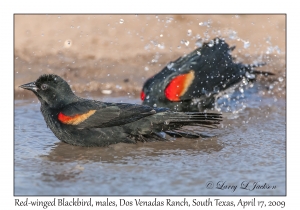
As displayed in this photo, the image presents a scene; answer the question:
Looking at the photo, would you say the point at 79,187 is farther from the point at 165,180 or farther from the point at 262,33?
the point at 262,33

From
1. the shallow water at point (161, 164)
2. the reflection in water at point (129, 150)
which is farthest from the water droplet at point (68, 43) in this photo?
the reflection in water at point (129, 150)

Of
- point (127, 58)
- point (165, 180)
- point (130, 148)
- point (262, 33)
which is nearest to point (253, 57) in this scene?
point (262, 33)

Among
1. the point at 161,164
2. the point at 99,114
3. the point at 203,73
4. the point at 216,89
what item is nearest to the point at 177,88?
the point at 203,73

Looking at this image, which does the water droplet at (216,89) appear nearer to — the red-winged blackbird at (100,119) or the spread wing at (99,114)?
the red-winged blackbird at (100,119)

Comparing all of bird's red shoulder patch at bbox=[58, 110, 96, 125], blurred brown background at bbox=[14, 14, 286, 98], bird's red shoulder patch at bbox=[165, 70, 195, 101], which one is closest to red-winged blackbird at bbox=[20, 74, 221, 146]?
bird's red shoulder patch at bbox=[58, 110, 96, 125]

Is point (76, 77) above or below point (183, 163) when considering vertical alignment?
above

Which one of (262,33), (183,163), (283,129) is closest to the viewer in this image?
(183,163)
